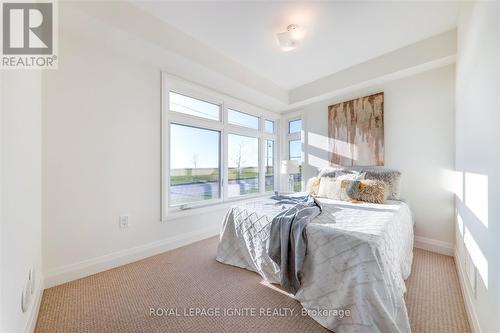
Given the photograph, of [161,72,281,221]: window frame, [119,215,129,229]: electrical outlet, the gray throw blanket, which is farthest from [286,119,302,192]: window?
[119,215,129,229]: electrical outlet

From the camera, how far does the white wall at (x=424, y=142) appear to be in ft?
8.41

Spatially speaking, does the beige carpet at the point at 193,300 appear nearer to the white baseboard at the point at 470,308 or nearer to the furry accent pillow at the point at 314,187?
the white baseboard at the point at 470,308

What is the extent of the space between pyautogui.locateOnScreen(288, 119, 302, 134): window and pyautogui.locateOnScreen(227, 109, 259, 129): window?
2.68 ft

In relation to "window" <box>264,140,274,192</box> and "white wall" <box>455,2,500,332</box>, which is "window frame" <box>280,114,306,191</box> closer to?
"window" <box>264,140,274,192</box>

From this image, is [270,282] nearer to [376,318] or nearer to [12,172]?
[376,318]

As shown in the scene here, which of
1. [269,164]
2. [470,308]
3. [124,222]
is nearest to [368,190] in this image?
[470,308]

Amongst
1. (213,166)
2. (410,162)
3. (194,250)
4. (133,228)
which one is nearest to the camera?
(133,228)

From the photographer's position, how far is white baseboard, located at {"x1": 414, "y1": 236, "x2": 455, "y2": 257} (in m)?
2.49

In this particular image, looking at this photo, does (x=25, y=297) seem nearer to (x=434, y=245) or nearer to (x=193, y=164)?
(x=193, y=164)

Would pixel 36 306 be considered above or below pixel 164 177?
below

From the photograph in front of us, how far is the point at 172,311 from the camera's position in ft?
5.11

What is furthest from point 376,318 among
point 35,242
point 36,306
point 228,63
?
point 228,63

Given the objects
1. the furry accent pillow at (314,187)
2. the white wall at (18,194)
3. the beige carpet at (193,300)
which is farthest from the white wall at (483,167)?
the white wall at (18,194)

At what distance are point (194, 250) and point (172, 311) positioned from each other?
1.13m
